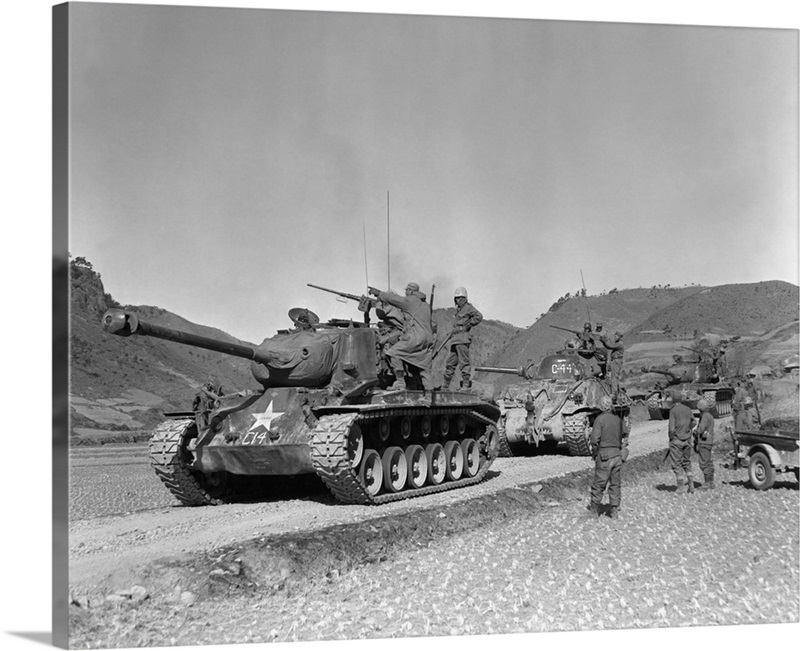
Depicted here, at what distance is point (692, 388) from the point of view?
76.2ft

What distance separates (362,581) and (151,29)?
5344 millimetres

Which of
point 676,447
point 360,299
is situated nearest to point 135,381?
point 360,299

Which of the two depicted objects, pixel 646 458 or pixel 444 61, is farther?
pixel 646 458

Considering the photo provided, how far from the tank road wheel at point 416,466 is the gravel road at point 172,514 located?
394 mm

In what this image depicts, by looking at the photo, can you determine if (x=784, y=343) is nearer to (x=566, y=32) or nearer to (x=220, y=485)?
(x=566, y=32)

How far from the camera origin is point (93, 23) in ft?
27.6

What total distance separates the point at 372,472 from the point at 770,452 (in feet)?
16.4

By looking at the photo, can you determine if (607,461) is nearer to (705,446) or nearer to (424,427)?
(705,446)

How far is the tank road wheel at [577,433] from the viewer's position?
19.0m

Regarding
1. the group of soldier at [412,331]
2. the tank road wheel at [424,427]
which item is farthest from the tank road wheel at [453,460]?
the group of soldier at [412,331]

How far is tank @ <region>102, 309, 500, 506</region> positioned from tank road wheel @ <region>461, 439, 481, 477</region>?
80cm

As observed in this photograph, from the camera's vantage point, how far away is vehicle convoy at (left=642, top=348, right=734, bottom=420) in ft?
71.8

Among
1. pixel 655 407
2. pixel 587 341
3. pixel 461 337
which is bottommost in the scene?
pixel 655 407

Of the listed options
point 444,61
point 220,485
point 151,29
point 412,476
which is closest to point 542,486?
point 412,476
